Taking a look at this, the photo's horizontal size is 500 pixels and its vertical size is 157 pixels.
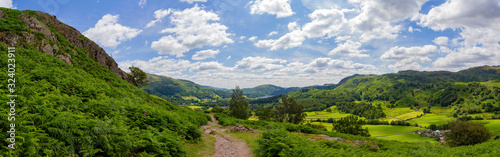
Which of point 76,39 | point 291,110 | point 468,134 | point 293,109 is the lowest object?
point 468,134

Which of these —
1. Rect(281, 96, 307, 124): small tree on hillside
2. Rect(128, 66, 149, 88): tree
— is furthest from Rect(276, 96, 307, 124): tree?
Rect(128, 66, 149, 88): tree

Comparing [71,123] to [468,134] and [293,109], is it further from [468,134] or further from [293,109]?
[293,109]

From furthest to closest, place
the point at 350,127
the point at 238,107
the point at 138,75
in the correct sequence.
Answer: the point at 238,107 → the point at 138,75 → the point at 350,127

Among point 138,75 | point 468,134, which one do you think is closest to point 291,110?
point 468,134

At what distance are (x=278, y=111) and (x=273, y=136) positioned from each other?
5914 centimetres

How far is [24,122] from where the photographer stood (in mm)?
6254

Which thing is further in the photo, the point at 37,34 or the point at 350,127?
the point at 350,127

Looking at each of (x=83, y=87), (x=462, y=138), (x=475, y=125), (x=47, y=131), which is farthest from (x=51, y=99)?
(x=475, y=125)

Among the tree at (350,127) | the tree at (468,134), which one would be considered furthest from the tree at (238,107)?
the tree at (468,134)

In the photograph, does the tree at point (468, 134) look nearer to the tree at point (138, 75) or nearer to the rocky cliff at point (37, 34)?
the rocky cliff at point (37, 34)

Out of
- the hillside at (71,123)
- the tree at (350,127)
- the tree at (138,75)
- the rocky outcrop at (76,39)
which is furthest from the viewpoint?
the tree at (138,75)

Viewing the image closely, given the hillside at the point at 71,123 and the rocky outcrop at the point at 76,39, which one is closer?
the hillside at the point at 71,123

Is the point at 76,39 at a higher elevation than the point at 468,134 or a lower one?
higher

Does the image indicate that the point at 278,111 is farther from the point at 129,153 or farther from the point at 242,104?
the point at 129,153
